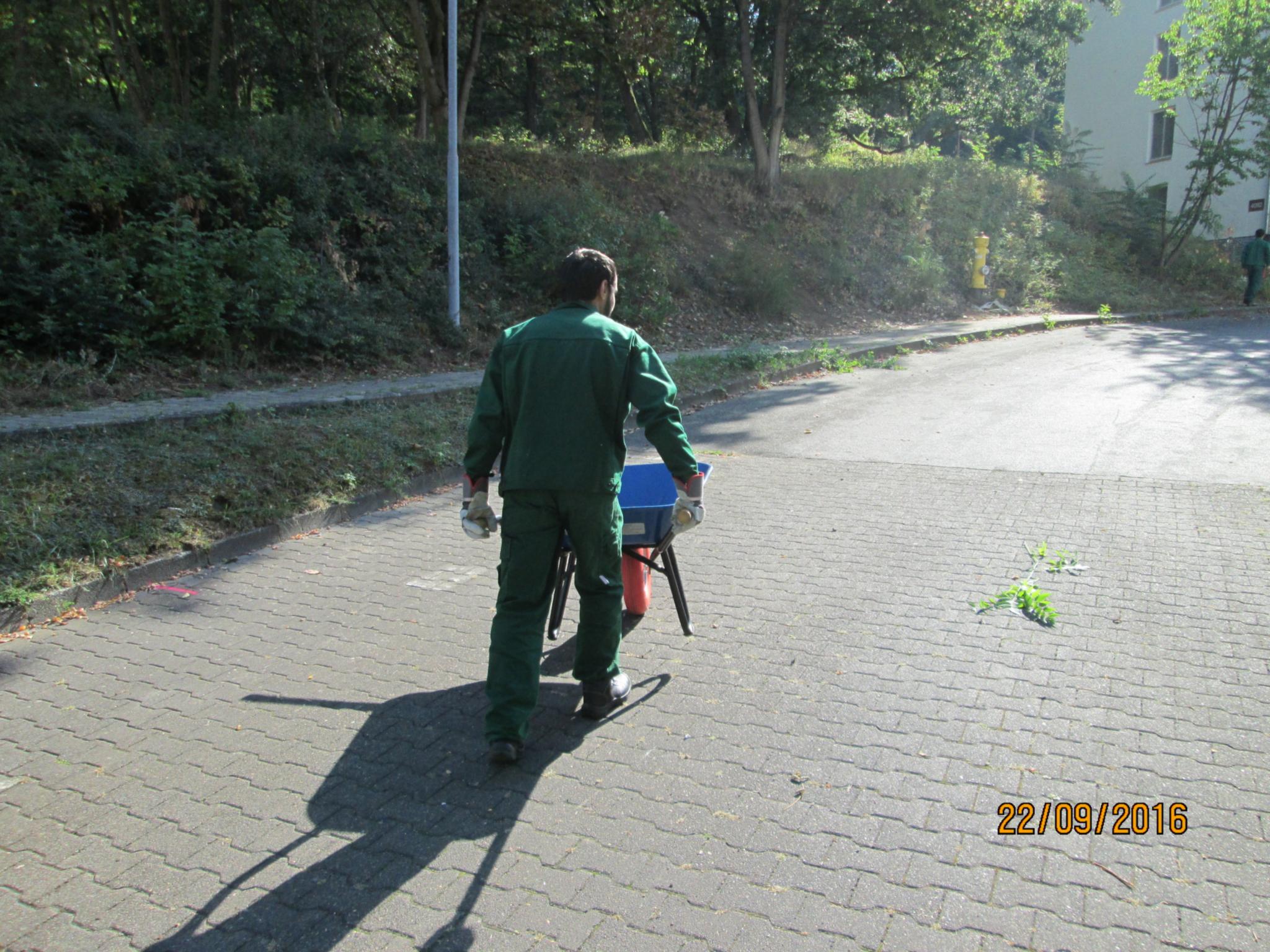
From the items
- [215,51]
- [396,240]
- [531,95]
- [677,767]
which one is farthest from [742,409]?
[531,95]

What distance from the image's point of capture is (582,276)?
4.05 m

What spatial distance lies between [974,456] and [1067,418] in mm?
2283

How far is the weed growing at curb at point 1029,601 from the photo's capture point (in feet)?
17.4

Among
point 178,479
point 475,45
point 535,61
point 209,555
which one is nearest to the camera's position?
point 209,555

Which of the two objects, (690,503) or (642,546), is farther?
(642,546)

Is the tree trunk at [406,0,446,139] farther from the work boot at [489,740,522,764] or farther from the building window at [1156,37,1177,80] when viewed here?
the building window at [1156,37,1177,80]

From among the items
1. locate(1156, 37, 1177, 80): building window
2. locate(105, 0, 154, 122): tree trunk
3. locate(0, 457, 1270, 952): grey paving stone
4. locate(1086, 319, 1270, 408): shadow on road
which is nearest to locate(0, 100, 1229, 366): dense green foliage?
locate(1086, 319, 1270, 408): shadow on road

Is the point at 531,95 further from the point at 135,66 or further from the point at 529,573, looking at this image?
the point at 529,573

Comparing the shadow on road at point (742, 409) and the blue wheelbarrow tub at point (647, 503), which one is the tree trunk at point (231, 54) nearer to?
the shadow on road at point (742, 409)

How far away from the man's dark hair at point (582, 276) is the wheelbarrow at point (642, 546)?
0.91 m

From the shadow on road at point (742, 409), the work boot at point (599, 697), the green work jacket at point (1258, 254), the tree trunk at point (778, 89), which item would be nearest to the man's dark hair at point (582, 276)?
the work boot at point (599, 697)

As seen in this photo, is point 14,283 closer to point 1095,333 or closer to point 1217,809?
point 1217,809

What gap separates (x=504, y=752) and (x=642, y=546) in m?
1.27
